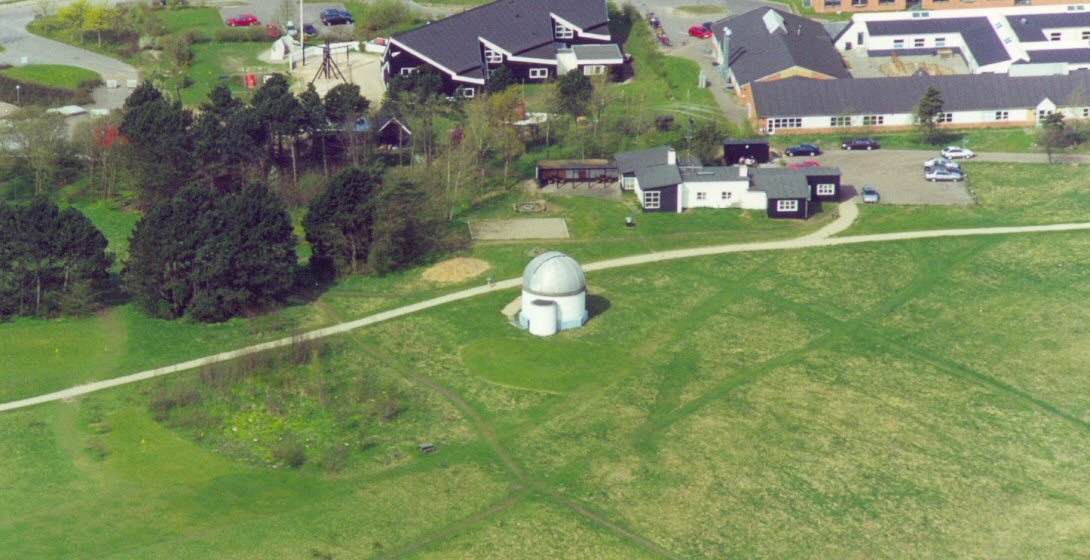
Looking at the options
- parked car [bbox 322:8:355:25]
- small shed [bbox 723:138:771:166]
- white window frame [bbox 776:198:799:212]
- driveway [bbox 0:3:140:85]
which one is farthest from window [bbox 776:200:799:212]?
driveway [bbox 0:3:140:85]

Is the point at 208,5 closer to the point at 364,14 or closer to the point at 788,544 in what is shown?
the point at 364,14

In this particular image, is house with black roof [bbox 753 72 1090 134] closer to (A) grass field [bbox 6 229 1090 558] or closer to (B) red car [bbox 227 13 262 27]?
(A) grass field [bbox 6 229 1090 558]

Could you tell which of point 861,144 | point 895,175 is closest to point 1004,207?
point 895,175

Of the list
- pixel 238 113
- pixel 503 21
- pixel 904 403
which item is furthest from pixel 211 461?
pixel 503 21

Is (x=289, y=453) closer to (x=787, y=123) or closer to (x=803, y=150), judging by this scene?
(x=803, y=150)

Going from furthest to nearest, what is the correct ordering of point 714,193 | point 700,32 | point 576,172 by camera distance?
point 700,32, point 576,172, point 714,193

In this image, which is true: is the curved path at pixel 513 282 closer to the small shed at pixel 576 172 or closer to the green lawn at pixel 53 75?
the small shed at pixel 576 172
